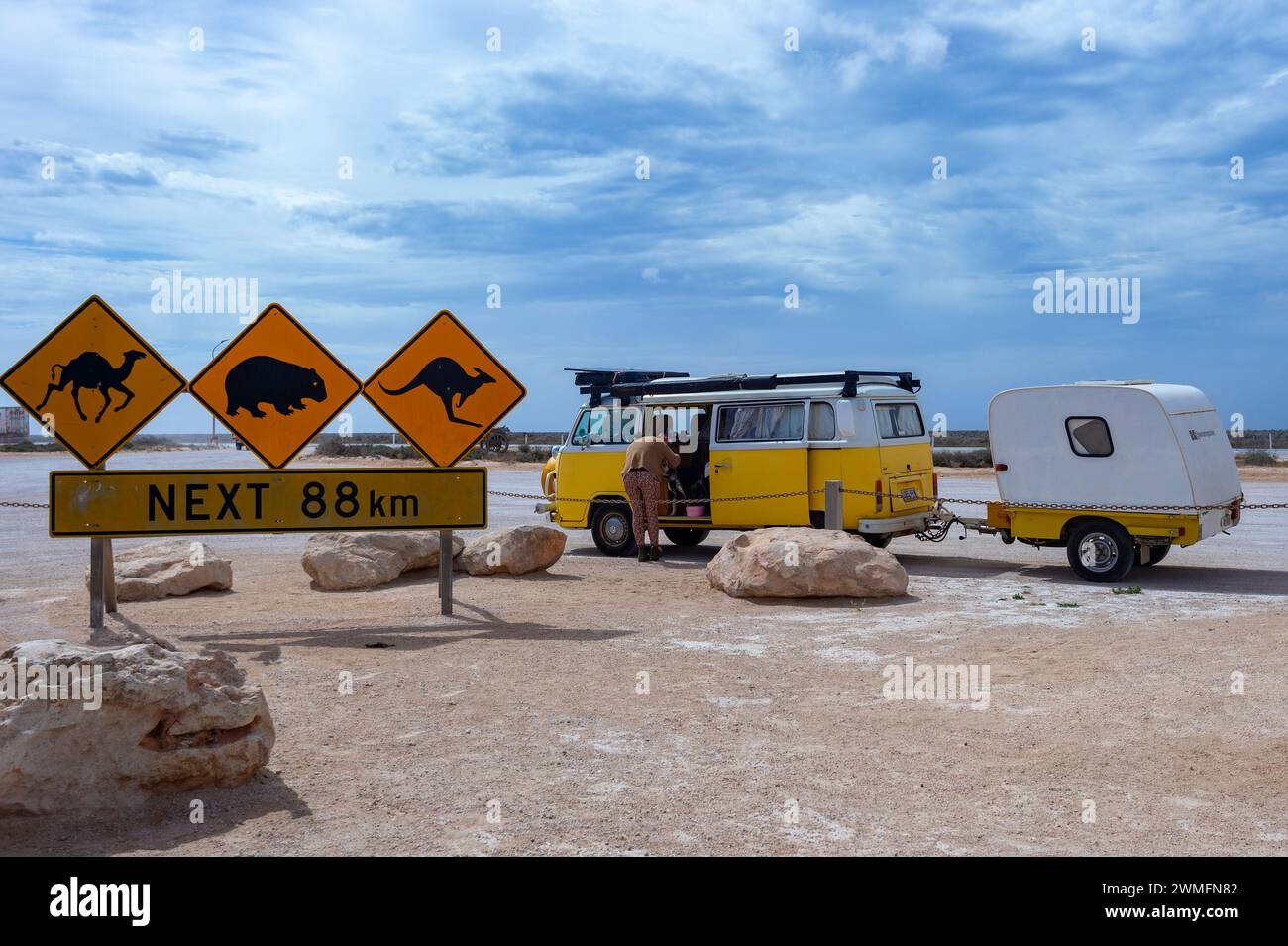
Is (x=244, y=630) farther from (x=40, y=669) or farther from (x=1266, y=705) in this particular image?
(x=1266, y=705)

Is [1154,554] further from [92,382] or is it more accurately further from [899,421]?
[92,382]

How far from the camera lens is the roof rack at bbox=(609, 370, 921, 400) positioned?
607 inches

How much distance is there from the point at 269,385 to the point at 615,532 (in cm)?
675

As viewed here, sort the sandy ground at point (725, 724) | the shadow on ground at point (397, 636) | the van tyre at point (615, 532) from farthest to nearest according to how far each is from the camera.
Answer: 1. the van tyre at point (615, 532)
2. the shadow on ground at point (397, 636)
3. the sandy ground at point (725, 724)

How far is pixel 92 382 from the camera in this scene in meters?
10.7

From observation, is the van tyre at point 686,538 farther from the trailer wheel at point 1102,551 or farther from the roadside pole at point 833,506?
the trailer wheel at point 1102,551

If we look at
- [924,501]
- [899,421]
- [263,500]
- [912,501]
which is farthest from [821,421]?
[263,500]

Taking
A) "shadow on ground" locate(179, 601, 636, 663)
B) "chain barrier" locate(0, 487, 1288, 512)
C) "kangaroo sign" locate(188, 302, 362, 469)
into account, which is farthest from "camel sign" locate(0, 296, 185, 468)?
"chain barrier" locate(0, 487, 1288, 512)

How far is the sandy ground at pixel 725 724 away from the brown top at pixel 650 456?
2.69m

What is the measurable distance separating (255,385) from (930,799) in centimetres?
796

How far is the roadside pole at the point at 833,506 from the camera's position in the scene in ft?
49.1

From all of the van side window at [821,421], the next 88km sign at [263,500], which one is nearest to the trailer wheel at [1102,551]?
the van side window at [821,421]

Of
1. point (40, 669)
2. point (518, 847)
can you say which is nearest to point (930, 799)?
point (518, 847)

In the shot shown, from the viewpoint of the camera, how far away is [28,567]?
51.5ft
